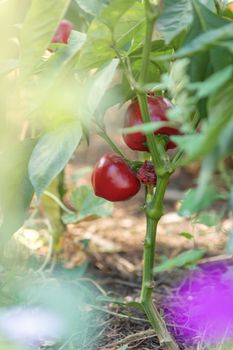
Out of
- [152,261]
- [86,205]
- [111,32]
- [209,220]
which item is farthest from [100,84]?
[86,205]

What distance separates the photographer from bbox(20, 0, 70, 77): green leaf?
0.83 metres

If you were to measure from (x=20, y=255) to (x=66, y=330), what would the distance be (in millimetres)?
328

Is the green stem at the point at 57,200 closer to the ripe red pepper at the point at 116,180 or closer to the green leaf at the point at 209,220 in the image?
the green leaf at the point at 209,220

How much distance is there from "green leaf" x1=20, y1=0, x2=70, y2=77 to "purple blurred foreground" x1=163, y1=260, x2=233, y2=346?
0.43 metres

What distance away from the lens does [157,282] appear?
154 cm

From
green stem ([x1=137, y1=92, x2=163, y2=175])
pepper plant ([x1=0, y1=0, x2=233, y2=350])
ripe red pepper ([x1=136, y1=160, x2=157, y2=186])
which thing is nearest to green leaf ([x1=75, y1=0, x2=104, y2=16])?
pepper plant ([x1=0, y1=0, x2=233, y2=350])

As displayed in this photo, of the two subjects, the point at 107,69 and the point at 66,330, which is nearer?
the point at 107,69

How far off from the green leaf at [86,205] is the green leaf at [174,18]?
27.2 inches

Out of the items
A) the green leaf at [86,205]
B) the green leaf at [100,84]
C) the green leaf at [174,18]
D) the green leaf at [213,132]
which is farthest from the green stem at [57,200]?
the green leaf at [213,132]

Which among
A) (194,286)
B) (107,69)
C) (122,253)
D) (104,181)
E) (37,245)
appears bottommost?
(122,253)

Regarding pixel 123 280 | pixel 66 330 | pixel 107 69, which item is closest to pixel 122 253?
pixel 123 280

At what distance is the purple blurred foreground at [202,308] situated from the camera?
3.42 ft

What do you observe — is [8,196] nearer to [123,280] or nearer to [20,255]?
[20,255]

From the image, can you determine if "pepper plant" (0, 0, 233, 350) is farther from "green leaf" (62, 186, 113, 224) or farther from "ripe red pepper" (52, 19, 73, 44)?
"green leaf" (62, 186, 113, 224)
